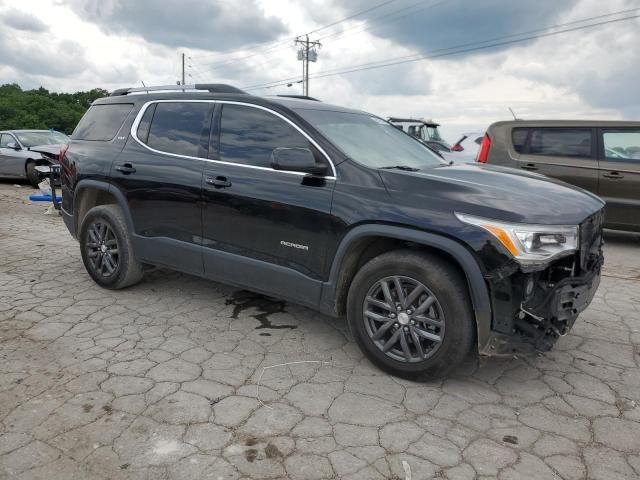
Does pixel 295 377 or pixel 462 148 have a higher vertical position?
pixel 462 148

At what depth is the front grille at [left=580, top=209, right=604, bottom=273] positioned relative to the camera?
310 cm

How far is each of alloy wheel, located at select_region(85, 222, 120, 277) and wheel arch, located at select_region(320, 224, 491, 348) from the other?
7.55 ft

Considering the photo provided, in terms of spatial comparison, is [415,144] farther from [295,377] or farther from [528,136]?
[528,136]

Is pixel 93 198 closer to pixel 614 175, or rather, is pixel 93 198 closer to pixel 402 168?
pixel 402 168

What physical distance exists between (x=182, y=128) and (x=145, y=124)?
1.60 feet

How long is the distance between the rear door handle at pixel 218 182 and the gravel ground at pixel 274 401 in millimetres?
1118

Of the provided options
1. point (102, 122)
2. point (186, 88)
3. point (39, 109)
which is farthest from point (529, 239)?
point (39, 109)

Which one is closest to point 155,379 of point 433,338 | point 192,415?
point 192,415

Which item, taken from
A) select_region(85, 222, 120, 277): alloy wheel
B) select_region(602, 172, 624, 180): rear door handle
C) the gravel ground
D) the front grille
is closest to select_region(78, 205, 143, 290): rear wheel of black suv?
select_region(85, 222, 120, 277): alloy wheel

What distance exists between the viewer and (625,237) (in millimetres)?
8406

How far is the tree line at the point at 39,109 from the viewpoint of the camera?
46.2 meters

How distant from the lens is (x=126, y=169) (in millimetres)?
4586

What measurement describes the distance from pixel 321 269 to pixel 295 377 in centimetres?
72

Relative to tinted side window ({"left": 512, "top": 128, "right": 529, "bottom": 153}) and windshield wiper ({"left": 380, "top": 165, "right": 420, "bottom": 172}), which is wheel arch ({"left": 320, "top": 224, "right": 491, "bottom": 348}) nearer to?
windshield wiper ({"left": 380, "top": 165, "right": 420, "bottom": 172})
